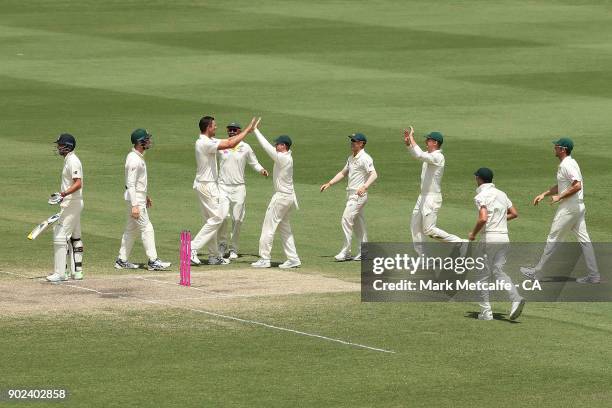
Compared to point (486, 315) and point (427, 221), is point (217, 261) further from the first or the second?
point (486, 315)

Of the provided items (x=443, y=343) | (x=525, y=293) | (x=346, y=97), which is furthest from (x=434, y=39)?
(x=443, y=343)

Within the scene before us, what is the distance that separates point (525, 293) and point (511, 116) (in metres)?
16.7

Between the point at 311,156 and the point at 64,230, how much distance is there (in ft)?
39.8

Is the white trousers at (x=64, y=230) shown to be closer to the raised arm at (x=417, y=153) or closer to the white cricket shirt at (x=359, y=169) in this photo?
the white cricket shirt at (x=359, y=169)

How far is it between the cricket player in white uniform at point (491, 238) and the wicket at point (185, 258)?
420 cm

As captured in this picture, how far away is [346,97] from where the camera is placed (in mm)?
40031

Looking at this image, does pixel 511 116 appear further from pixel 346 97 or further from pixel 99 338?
pixel 99 338

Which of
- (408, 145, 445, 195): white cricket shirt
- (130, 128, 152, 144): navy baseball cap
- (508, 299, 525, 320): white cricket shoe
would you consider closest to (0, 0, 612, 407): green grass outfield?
(508, 299, 525, 320): white cricket shoe

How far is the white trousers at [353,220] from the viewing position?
24.0 metres

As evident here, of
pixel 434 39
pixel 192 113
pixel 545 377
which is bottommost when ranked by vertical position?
pixel 545 377

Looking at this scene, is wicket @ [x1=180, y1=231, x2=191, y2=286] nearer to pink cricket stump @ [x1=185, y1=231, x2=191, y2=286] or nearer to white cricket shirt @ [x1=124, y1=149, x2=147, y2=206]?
pink cricket stump @ [x1=185, y1=231, x2=191, y2=286]

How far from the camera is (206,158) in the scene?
23.5 metres

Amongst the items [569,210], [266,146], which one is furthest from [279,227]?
[569,210]

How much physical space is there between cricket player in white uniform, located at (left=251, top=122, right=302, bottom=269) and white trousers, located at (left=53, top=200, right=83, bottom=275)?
313 centimetres
